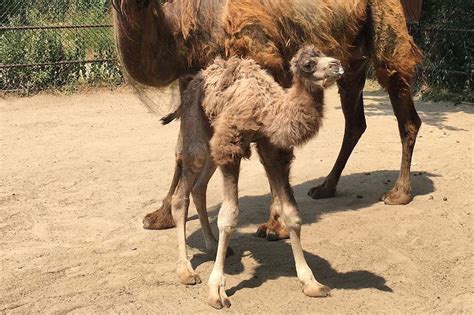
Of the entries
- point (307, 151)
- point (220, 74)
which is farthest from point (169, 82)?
point (307, 151)

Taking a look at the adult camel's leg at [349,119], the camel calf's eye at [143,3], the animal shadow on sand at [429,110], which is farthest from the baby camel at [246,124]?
the animal shadow on sand at [429,110]

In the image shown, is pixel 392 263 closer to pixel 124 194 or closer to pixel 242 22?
pixel 242 22

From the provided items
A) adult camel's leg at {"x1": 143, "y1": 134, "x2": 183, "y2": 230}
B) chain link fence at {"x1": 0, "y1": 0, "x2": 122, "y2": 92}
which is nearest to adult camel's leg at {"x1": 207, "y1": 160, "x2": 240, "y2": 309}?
adult camel's leg at {"x1": 143, "y1": 134, "x2": 183, "y2": 230}

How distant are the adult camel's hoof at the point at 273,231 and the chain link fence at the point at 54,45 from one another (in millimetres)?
7840

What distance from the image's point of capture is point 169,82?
4.75 meters

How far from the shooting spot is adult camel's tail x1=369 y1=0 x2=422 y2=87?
6004 mm

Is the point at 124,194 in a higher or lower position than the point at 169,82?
lower

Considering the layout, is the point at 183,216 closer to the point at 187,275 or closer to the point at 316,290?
the point at 187,275

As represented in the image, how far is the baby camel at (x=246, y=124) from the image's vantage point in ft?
13.1

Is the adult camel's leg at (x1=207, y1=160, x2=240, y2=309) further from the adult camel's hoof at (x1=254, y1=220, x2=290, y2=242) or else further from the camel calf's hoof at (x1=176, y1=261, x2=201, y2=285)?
the adult camel's hoof at (x1=254, y1=220, x2=290, y2=242)

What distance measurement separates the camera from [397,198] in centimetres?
635

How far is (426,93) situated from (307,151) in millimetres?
Result: 4912

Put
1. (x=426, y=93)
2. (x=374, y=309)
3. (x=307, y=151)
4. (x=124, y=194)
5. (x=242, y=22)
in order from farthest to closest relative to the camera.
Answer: (x=426, y=93)
(x=307, y=151)
(x=124, y=194)
(x=242, y=22)
(x=374, y=309)

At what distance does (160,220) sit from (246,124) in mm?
1936
